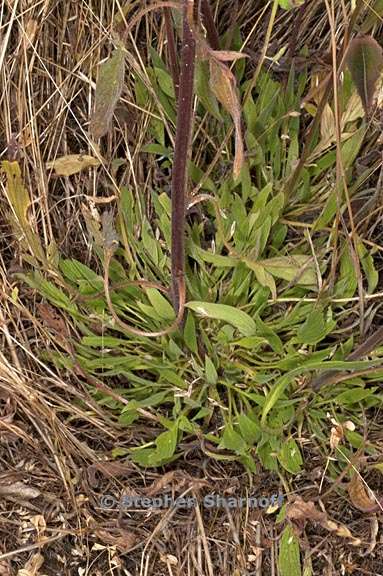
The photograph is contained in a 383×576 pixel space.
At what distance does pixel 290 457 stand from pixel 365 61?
0.61 meters

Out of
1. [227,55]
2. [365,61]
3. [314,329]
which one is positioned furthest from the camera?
[314,329]

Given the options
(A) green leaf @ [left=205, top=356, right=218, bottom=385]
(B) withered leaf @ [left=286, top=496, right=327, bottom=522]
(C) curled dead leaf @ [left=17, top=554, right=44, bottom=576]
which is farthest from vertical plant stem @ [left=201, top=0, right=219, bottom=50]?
(C) curled dead leaf @ [left=17, top=554, right=44, bottom=576]

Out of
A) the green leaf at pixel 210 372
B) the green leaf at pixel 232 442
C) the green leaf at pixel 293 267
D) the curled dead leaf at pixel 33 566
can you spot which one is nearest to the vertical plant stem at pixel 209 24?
the green leaf at pixel 293 267

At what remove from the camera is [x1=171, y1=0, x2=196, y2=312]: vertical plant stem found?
0.79 m

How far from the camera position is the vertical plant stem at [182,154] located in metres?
0.79

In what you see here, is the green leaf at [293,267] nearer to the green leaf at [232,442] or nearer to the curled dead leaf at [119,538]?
the green leaf at [232,442]

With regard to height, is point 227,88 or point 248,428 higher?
point 227,88

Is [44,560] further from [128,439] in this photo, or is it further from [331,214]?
[331,214]

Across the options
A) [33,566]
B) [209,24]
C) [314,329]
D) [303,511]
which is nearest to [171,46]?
[209,24]

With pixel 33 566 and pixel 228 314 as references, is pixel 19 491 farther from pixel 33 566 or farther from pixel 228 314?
pixel 228 314

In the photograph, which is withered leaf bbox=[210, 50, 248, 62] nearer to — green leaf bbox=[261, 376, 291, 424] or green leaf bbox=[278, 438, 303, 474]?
green leaf bbox=[261, 376, 291, 424]

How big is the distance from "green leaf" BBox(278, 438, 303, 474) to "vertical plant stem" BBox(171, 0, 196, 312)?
0.27m

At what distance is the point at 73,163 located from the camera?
1210 mm

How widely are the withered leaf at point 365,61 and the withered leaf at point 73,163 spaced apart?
0.49 meters
